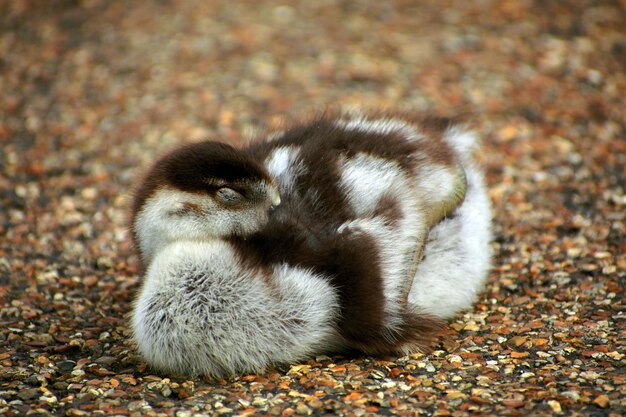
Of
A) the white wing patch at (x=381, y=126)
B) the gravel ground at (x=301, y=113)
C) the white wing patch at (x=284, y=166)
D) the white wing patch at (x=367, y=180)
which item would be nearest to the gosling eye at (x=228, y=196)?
the white wing patch at (x=284, y=166)

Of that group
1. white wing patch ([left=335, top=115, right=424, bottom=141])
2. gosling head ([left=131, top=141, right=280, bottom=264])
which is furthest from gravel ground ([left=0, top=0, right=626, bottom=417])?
white wing patch ([left=335, top=115, right=424, bottom=141])

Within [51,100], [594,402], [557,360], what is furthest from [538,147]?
[51,100]

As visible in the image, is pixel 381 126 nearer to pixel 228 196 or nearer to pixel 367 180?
pixel 367 180

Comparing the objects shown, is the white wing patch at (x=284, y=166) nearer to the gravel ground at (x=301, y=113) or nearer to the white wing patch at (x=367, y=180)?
the white wing patch at (x=367, y=180)

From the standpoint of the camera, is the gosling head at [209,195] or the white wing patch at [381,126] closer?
the gosling head at [209,195]

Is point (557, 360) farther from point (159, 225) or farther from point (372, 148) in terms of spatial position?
point (159, 225)

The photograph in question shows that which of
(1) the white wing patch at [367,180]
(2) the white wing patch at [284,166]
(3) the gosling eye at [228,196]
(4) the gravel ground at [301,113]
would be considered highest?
→ (3) the gosling eye at [228,196]
